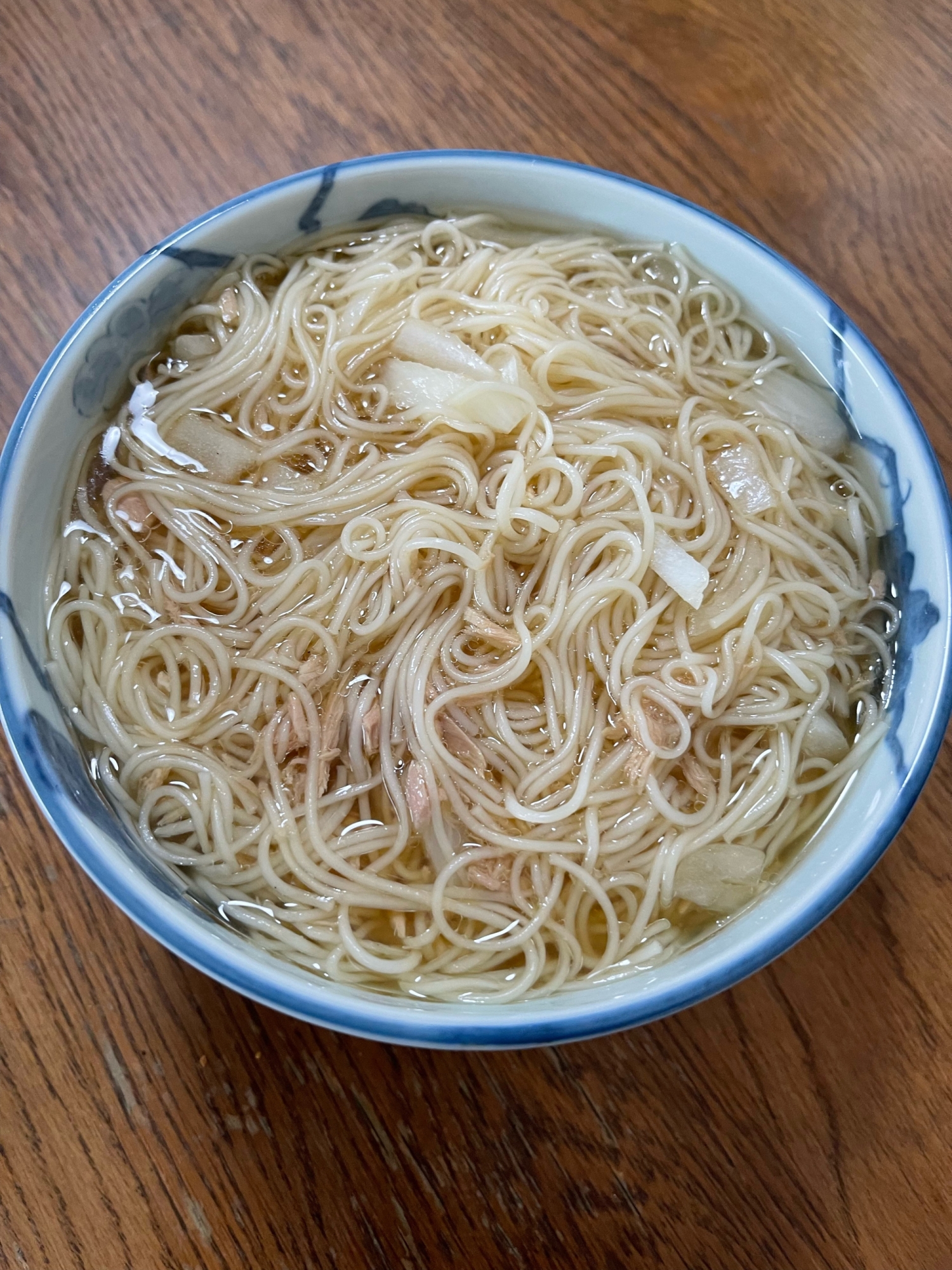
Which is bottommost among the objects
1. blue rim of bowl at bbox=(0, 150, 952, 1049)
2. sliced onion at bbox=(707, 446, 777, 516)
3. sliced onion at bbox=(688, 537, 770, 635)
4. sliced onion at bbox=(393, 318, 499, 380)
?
blue rim of bowl at bbox=(0, 150, 952, 1049)

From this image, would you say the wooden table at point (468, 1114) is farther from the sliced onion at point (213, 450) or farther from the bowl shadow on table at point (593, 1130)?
the sliced onion at point (213, 450)

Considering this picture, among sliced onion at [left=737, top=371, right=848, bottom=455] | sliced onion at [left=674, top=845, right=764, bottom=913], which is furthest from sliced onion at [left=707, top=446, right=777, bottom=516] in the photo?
sliced onion at [left=674, top=845, right=764, bottom=913]

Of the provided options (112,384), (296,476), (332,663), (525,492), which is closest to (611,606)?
(525,492)

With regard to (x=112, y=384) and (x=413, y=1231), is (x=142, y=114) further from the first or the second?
(x=413, y=1231)

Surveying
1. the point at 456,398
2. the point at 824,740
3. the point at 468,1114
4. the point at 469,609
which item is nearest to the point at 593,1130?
the point at 468,1114

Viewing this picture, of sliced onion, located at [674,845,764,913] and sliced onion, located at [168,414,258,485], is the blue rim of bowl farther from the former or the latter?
sliced onion, located at [168,414,258,485]

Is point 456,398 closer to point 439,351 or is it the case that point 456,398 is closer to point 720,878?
point 439,351
